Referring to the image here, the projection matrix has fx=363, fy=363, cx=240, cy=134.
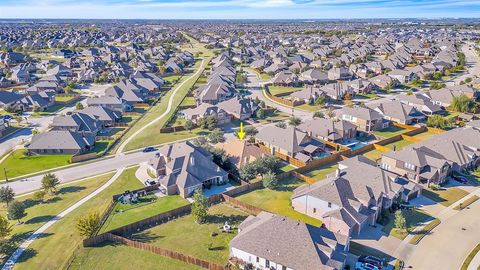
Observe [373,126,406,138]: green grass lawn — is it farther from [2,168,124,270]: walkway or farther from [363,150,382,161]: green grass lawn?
[2,168,124,270]: walkway

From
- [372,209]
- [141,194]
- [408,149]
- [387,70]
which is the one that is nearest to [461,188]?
[408,149]

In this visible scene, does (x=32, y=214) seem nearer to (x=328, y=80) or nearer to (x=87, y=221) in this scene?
(x=87, y=221)

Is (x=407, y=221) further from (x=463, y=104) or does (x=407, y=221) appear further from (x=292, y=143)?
(x=463, y=104)

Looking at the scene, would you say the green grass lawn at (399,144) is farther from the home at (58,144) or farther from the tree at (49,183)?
the tree at (49,183)

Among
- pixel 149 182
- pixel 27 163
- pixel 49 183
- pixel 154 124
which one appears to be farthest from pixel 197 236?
pixel 154 124

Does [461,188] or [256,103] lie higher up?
[256,103]

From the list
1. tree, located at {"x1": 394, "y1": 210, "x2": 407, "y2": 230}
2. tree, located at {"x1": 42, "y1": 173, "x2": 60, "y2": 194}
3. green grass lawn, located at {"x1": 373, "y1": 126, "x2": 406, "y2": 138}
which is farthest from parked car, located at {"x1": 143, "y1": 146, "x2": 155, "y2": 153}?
green grass lawn, located at {"x1": 373, "y1": 126, "x2": 406, "y2": 138}

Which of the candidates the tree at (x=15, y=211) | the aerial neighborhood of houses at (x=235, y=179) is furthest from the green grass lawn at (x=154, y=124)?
Result: the tree at (x=15, y=211)
